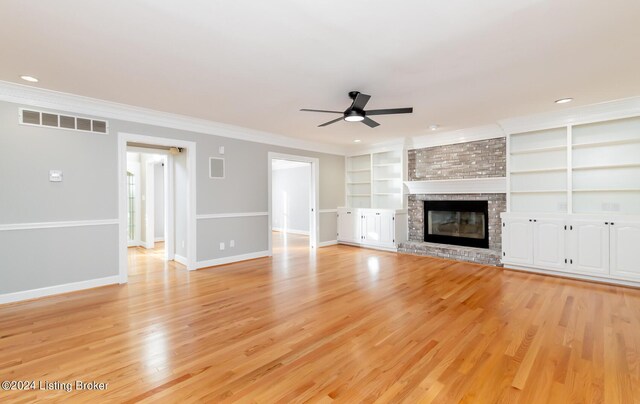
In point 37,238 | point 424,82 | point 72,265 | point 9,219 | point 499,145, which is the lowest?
point 72,265

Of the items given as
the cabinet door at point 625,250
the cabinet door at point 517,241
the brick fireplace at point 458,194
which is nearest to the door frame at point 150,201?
the brick fireplace at point 458,194

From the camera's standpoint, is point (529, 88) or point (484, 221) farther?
point (484, 221)

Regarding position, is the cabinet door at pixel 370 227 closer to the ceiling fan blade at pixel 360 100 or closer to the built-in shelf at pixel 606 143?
the built-in shelf at pixel 606 143

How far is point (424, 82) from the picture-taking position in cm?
347

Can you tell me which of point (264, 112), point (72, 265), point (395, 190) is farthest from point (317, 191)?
point (72, 265)

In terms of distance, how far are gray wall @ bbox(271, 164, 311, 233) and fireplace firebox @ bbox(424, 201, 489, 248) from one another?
467 cm

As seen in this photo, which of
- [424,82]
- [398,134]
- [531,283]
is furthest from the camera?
[398,134]

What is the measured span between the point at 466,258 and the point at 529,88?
10.6 ft

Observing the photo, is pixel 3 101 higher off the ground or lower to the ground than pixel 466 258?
higher

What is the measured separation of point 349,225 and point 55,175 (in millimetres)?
5818

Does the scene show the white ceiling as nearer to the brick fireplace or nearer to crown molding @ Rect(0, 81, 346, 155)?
crown molding @ Rect(0, 81, 346, 155)

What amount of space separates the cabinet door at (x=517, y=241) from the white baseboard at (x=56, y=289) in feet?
20.9

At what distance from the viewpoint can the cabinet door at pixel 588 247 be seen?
13.9 feet

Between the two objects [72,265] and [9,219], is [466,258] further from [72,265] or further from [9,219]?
[9,219]
